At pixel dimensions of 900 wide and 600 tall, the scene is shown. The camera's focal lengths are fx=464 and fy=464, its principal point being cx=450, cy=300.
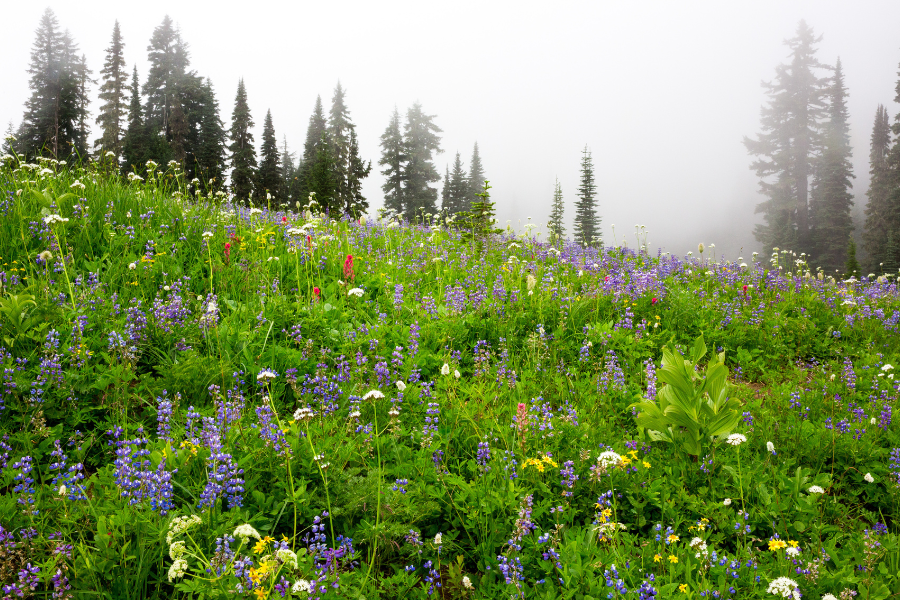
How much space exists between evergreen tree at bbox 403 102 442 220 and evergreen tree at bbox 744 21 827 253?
35.0m

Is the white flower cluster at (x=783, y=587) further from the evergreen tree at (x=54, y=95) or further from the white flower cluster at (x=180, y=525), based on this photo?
the evergreen tree at (x=54, y=95)

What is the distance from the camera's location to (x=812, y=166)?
49250 mm

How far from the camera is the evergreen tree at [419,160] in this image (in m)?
43.8

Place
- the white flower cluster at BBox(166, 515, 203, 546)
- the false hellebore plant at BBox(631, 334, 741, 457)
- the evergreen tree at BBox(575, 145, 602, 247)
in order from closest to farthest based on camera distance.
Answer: the white flower cluster at BBox(166, 515, 203, 546), the false hellebore plant at BBox(631, 334, 741, 457), the evergreen tree at BBox(575, 145, 602, 247)

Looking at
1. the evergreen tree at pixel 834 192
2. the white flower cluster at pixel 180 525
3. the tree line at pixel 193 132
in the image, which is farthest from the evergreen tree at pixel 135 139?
the evergreen tree at pixel 834 192

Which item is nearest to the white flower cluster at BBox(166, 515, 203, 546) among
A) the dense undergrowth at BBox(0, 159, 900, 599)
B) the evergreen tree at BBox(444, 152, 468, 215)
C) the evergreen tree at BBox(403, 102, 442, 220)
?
the dense undergrowth at BBox(0, 159, 900, 599)

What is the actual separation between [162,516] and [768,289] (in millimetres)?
9389

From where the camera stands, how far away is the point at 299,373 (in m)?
4.19

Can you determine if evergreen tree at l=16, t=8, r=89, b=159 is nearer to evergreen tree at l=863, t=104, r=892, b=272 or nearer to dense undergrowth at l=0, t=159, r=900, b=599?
dense undergrowth at l=0, t=159, r=900, b=599

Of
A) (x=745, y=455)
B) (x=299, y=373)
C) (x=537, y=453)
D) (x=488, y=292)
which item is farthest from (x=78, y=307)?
(x=745, y=455)

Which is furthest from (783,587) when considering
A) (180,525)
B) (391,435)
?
(180,525)

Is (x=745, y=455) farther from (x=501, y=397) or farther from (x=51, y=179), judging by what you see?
(x=51, y=179)

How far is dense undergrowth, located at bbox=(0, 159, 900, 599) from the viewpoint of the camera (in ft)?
7.70

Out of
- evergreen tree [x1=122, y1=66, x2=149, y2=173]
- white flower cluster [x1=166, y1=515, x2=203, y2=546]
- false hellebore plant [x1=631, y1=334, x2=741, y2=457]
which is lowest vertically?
white flower cluster [x1=166, y1=515, x2=203, y2=546]
